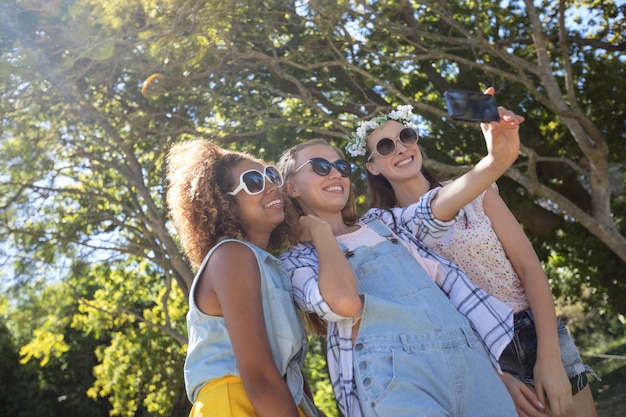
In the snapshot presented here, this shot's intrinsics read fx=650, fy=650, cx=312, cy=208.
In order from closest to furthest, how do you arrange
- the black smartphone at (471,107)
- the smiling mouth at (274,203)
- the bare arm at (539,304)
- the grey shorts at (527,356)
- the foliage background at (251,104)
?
the black smartphone at (471,107) → the bare arm at (539,304) → the grey shorts at (527,356) → the smiling mouth at (274,203) → the foliage background at (251,104)

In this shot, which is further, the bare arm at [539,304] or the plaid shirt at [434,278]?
the bare arm at [539,304]

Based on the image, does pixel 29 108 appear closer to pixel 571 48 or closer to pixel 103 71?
pixel 103 71

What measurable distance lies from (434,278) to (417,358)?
19.1 inches

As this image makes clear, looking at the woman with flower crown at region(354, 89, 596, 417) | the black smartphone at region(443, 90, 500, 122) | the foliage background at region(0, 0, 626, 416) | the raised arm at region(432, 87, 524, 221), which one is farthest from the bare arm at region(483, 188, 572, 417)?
the foliage background at region(0, 0, 626, 416)

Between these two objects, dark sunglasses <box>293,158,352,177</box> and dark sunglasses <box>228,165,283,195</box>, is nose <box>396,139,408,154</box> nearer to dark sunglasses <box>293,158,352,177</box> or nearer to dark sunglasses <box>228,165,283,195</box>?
dark sunglasses <box>293,158,352,177</box>

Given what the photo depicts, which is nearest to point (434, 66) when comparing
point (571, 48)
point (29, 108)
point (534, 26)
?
point (571, 48)

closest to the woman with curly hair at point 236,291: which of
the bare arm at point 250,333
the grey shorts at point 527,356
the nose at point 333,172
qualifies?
Answer: the bare arm at point 250,333

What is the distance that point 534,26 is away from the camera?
297 inches

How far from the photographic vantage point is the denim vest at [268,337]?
7.93 ft

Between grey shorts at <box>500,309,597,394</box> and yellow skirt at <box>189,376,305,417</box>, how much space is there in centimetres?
106

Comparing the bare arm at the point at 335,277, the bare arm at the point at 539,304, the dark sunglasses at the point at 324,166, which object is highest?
the dark sunglasses at the point at 324,166

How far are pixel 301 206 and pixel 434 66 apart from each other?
822 cm

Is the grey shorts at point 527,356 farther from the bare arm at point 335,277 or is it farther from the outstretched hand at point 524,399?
the bare arm at point 335,277

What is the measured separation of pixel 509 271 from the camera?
285cm
